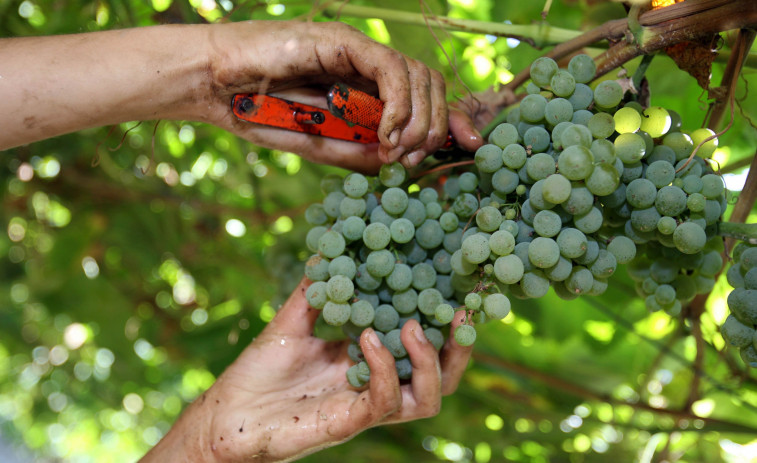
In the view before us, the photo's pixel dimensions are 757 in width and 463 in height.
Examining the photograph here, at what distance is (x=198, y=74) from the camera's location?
796 millimetres

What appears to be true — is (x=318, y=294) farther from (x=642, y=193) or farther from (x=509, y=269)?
(x=642, y=193)

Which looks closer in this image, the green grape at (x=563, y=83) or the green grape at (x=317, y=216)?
the green grape at (x=563, y=83)

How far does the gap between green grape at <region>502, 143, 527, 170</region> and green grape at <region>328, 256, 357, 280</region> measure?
238 millimetres

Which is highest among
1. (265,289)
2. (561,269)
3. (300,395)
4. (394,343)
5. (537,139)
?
(537,139)

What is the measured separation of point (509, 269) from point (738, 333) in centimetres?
28

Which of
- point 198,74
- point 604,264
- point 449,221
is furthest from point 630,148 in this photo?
point 198,74

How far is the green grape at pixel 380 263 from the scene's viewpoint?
2.35 ft

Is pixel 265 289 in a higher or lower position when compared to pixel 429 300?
lower

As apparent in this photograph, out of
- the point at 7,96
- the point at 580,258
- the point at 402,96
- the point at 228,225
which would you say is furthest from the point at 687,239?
the point at 228,225

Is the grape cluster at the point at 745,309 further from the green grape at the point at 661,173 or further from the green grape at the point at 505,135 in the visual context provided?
the green grape at the point at 505,135

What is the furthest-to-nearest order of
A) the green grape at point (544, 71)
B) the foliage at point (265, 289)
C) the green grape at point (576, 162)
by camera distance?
the foliage at point (265, 289) → the green grape at point (544, 71) → the green grape at point (576, 162)

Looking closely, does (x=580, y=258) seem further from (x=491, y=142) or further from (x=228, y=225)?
(x=228, y=225)

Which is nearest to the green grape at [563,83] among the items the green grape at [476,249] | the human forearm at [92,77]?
the green grape at [476,249]

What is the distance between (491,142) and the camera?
74cm
